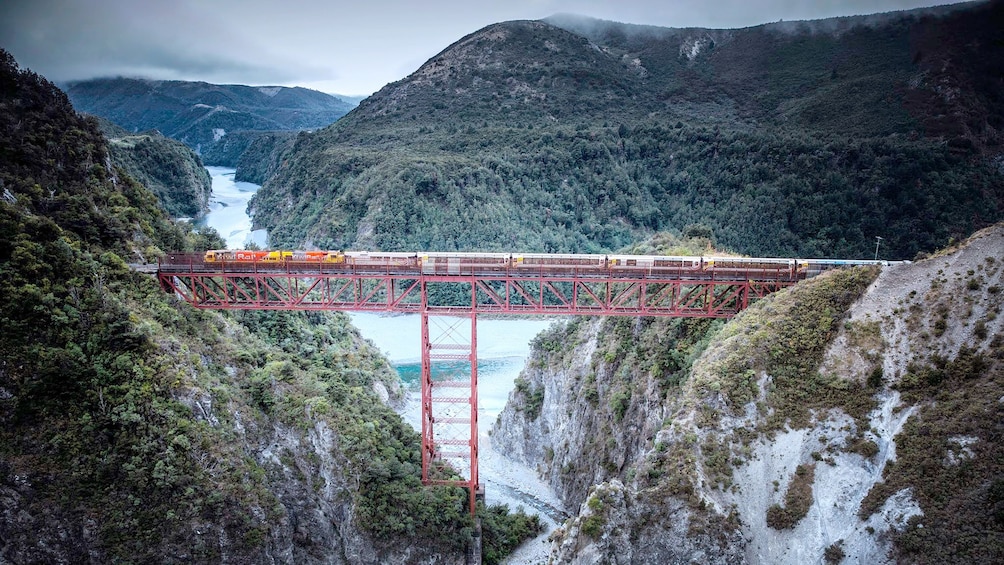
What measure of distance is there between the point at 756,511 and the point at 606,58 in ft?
430

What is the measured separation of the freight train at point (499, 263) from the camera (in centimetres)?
3309

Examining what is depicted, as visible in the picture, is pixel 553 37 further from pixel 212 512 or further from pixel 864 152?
pixel 212 512

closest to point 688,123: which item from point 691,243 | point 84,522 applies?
point 691,243

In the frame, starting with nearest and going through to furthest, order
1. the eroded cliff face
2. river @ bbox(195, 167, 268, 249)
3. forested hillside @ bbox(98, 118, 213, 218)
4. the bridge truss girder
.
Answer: the eroded cliff face → the bridge truss girder → forested hillside @ bbox(98, 118, 213, 218) → river @ bbox(195, 167, 268, 249)

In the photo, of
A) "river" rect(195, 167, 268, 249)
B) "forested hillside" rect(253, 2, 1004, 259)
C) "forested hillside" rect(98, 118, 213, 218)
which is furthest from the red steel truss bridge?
"forested hillside" rect(98, 118, 213, 218)

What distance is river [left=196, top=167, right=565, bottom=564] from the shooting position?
4212cm

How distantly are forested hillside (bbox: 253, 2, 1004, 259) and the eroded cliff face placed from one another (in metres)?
53.3

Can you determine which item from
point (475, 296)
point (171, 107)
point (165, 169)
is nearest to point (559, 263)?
point (475, 296)

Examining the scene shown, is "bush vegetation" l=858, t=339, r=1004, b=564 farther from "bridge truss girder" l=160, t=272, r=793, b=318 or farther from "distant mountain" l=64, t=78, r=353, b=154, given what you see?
"distant mountain" l=64, t=78, r=353, b=154

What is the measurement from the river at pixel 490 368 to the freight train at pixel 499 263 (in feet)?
56.3

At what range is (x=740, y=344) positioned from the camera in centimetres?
3069

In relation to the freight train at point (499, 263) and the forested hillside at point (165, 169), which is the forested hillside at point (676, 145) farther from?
the freight train at point (499, 263)

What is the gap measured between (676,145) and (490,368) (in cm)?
6389

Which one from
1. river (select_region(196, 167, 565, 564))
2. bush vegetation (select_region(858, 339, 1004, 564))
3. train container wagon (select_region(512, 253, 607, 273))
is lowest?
river (select_region(196, 167, 565, 564))
